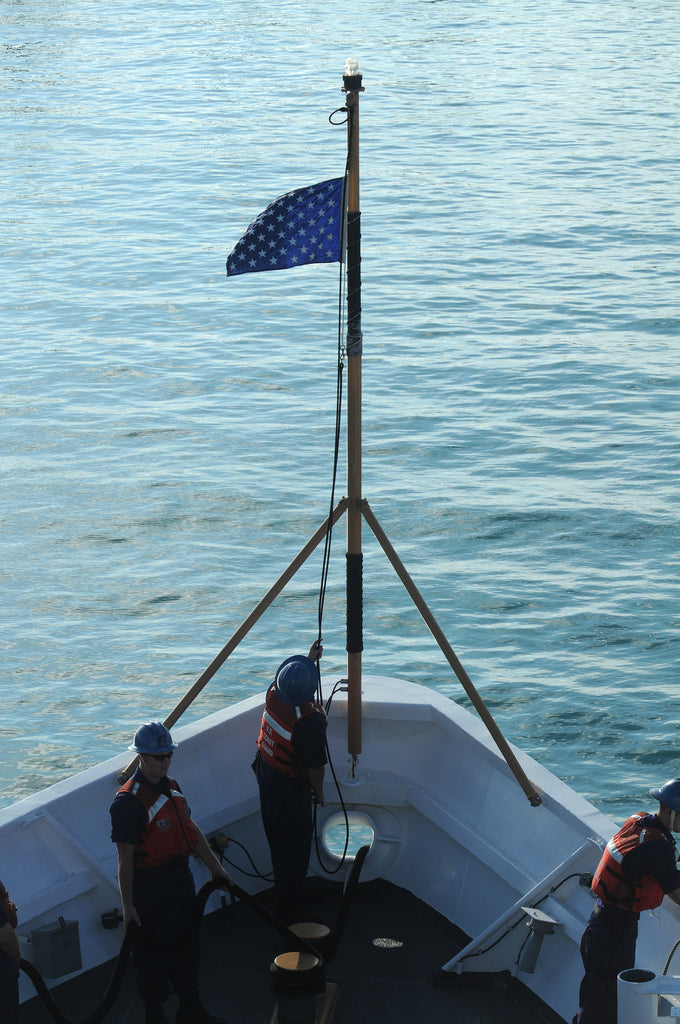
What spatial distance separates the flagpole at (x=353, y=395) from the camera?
21.5 ft

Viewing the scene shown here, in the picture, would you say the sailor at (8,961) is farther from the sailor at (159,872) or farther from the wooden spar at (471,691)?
the wooden spar at (471,691)

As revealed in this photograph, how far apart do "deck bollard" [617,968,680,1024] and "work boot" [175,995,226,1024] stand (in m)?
1.94

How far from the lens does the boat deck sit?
254 inches

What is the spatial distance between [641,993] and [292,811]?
89.6 inches

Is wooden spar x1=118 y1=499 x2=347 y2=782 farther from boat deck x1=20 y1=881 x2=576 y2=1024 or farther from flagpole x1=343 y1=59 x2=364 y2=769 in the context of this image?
boat deck x1=20 y1=881 x2=576 y2=1024

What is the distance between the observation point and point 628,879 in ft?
18.8

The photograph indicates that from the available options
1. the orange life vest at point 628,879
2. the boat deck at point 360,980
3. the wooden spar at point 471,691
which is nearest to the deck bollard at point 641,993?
the orange life vest at point 628,879

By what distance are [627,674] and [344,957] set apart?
6.65m

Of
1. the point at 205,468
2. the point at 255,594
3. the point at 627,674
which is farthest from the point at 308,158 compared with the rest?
the point at 627,674

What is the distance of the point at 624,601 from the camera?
13977 millimetres

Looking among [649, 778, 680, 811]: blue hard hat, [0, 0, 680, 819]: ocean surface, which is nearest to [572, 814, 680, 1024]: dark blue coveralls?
[649, 778, 680, 811]: blue hard hat

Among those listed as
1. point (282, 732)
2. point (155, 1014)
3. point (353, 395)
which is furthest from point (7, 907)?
point (353, 395)

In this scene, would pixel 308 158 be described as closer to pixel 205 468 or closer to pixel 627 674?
pixel 205 468

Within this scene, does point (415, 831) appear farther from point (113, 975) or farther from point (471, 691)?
point (113, 975)
